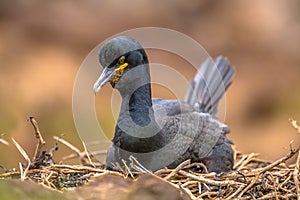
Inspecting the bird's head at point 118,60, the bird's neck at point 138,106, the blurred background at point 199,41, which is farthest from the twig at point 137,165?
the blurred background at point 199,41

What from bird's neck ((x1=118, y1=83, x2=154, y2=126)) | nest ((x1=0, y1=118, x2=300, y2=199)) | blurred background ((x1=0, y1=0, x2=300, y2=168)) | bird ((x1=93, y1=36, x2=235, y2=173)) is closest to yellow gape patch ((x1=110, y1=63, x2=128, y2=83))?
bird ((x1=93, y1=36, x2=235, y2=173))

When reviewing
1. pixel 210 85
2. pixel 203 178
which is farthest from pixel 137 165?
pixel 210 85

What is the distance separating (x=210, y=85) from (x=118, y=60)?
2.23m

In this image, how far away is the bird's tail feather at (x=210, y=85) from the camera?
7286mm

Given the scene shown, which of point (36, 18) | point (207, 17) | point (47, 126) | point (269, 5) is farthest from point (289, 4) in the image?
point (47, 126)

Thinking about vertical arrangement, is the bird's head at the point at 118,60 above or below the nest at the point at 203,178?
above

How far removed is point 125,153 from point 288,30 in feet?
29.2

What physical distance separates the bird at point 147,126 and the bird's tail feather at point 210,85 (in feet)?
2.87

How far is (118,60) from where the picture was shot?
551cm

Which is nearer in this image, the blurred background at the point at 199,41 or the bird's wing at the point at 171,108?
the bird's wing at the point at 171,108

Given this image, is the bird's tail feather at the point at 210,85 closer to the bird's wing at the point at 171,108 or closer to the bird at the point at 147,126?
the bird's wing at the point at 171,108

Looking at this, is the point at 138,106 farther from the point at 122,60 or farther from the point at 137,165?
the point at 137,165

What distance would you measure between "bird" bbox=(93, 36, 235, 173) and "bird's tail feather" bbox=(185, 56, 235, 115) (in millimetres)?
873

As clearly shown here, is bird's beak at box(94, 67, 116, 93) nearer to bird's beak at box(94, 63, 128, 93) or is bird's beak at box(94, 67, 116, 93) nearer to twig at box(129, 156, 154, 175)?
bird's beak at box(94, 63, 128, 93)
